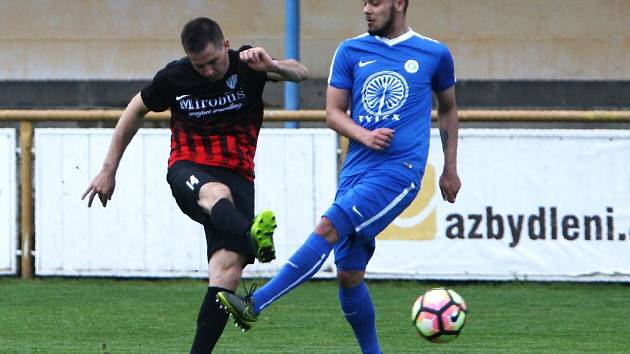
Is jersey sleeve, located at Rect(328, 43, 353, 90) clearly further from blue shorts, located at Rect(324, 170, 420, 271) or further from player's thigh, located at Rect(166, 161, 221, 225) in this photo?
player's thigh, located at Rect(166, 161, 221, 225)

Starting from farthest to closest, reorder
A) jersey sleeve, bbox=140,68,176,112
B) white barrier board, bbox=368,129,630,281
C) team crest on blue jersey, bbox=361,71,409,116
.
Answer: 1. white barrier board, bbox=368,129,630,281
2. jersey sleeve, bbox=140,68,176,112
3. team crest on blue jersey, bbox=361,71,409,116

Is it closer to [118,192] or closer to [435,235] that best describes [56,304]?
[118,192]

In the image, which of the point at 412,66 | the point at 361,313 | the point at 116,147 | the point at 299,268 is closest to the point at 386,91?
the point at 412,66

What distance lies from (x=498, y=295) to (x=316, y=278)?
5.57 ft

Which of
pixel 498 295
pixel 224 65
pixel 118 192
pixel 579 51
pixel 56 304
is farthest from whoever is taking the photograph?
pixel 579 51

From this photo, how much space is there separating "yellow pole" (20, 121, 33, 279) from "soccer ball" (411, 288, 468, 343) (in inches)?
231

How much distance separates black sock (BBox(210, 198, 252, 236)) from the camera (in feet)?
22.1

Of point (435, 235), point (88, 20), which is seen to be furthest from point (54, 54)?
point (435, 235)

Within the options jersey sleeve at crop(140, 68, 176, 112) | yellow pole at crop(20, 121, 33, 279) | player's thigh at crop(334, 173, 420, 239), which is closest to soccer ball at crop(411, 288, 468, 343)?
player's thigh at crop(334, 173, 420, 239)

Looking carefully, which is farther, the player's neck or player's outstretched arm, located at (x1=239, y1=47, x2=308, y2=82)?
the player's neck

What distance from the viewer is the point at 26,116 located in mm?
12398

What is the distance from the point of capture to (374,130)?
7008 millimetres

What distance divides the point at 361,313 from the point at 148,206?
17.2 feet

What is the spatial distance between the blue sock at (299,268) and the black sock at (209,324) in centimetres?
26
